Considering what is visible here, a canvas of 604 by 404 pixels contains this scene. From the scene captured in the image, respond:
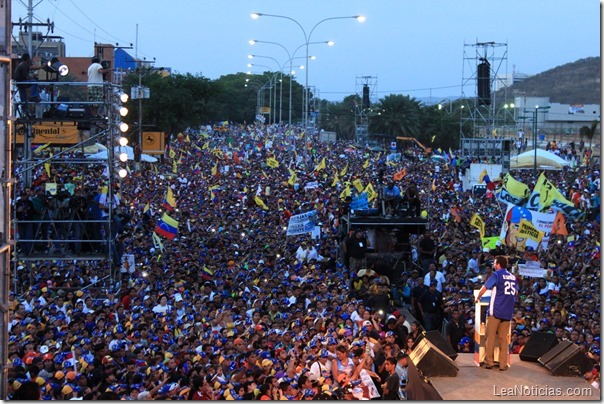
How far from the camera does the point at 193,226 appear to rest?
25938 mm

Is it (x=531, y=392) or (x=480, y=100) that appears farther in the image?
(x=480, y=100)

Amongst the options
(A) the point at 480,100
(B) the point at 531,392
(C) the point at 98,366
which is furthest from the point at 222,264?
(A) the point at 480,100

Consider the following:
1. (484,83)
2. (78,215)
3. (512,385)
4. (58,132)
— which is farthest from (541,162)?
(512,385)

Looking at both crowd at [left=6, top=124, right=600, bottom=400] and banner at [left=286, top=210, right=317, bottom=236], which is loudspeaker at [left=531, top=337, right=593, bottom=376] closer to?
crowd at [left=6, top=124, right=600, bottom=400]

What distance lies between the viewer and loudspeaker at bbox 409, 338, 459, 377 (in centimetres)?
936

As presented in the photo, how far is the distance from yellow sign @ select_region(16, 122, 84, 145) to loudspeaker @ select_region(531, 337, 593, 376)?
10675 mm

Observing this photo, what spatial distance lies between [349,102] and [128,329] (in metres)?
130

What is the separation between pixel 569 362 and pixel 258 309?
20.5ft

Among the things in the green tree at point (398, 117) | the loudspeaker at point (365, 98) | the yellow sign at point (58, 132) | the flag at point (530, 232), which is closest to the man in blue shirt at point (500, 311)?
the yellow sign at point (58, 132)

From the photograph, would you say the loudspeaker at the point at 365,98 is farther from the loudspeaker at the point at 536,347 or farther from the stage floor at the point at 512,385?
the stage floor at the point at 512,385

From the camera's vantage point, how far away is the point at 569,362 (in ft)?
31.3

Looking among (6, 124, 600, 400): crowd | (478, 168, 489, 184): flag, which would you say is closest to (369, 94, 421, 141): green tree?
(478, 168, 489, 184): flag

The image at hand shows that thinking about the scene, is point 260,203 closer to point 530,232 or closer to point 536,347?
point 530,232

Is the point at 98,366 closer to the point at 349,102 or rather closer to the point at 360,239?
the point at 360,239
